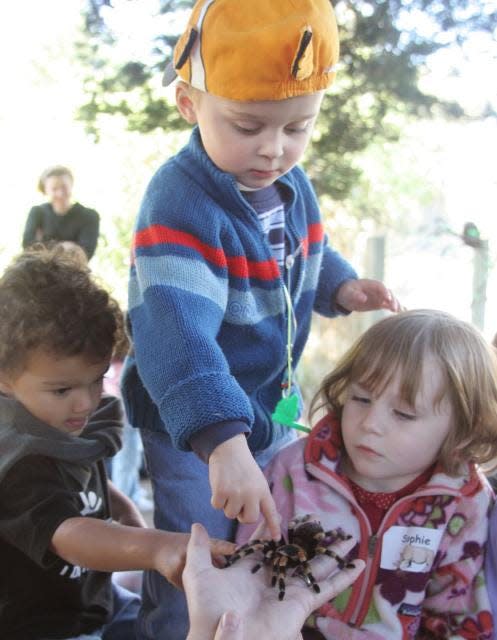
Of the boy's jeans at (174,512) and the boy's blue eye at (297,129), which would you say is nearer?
the boy's blue eye at (297,129)

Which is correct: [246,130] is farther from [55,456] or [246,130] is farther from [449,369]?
[55,456]

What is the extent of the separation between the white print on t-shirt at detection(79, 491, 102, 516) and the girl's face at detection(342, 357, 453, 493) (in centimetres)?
59

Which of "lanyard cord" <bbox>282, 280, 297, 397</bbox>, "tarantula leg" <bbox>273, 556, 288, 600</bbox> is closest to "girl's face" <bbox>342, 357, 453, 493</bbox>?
"lanyard cord" <bbox>282, 280, 297, 397</bbox>

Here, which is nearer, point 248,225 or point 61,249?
point 248,225

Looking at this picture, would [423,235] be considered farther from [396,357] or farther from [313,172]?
[396,357]

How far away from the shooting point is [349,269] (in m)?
2.05

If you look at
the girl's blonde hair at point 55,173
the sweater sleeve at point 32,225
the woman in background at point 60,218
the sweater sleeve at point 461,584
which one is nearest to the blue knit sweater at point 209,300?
the sweater sleeve at point 461,584

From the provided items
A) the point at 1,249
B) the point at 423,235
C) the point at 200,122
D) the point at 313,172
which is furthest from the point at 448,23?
the point at 1,249

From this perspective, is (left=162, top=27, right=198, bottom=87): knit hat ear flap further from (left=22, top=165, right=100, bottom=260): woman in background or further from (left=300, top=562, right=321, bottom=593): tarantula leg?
(left=22, top=165, right=100, bottom=260): woman in background

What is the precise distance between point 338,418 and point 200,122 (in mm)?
744

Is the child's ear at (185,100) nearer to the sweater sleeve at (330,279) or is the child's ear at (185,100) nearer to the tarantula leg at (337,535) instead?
the sweater sleeve at (330,279)

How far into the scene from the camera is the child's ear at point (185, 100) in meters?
1.60

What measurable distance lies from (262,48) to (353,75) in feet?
7.75

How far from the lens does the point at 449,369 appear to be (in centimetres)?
160
